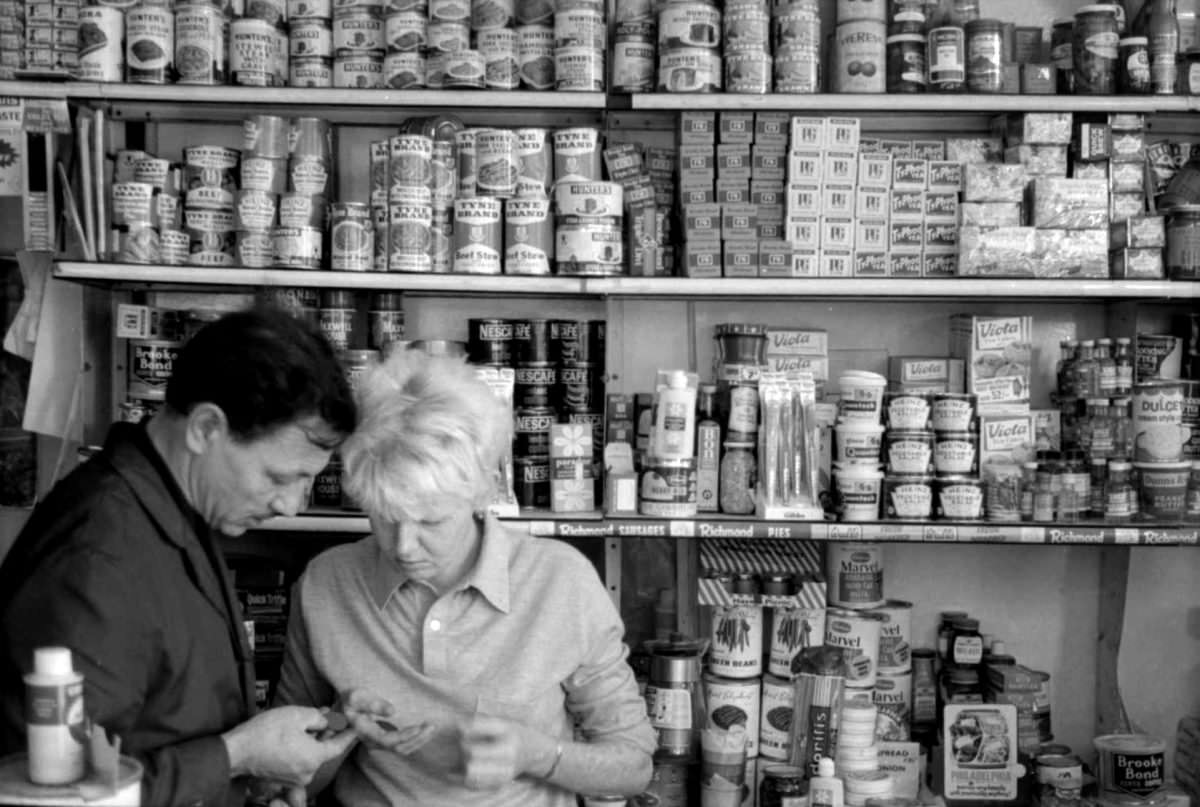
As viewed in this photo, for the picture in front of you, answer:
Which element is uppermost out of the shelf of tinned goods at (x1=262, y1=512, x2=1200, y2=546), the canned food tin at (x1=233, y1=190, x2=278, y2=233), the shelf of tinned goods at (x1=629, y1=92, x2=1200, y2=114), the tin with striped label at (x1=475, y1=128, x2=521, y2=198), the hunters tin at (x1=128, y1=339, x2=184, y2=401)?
the shelf of tinned goods at (x1=629, y1=92, x2=1200, y2=114)

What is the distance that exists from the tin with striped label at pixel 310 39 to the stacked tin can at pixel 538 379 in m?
0.79

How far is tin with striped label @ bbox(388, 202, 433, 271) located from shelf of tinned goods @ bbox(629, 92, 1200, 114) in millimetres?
615

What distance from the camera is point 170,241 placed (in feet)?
12.2

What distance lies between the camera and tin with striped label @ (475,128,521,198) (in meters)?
3.71

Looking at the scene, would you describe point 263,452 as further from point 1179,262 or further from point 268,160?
point 1179,262

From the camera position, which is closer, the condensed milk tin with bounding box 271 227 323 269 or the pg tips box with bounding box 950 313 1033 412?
the condensed milk tin with bounding box 271 227 323 269

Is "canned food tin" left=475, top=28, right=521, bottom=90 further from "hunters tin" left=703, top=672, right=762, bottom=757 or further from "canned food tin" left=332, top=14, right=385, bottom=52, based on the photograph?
"hunters tin" left=703, top=672, right=762, bottom=757

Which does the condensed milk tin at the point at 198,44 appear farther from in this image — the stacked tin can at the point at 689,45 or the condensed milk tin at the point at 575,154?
the stacked tin can at the point at 689,45

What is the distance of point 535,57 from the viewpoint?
377cm

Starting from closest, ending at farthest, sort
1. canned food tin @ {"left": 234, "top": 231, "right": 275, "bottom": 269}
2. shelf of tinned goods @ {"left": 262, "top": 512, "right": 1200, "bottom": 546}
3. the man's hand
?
the man's hand → shelf of tinned goods @ {"left": 262, "top": 512, "right": 1200, "bottom": 546} → canned food tin @ {"left": 234, "top": 231, "right": 275, "bottom": 269}

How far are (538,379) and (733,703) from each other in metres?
0.96

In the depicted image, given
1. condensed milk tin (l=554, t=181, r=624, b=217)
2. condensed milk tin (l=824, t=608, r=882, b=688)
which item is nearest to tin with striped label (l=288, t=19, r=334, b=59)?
condensed milk tin (l=554, t=181, r=624, b=217)

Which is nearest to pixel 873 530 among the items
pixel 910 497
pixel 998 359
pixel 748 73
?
pixel 910 497

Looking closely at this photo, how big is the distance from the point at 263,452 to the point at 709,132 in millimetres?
1906
